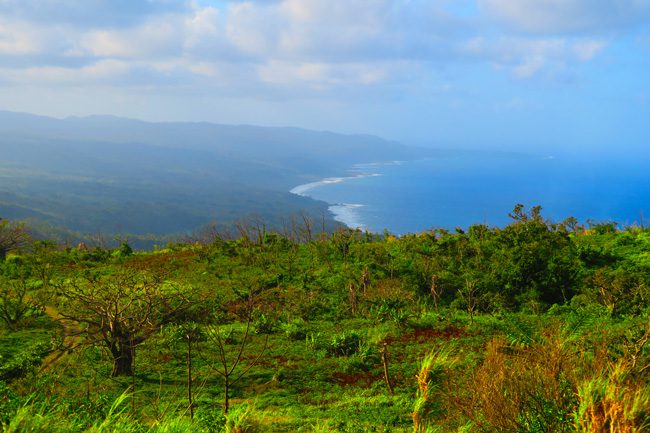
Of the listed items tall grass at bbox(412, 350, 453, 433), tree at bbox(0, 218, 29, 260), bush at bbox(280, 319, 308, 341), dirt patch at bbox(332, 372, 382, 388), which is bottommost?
tree at bbox(0, 218, 29, 260)

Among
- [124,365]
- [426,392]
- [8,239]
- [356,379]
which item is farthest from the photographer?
[8,239]

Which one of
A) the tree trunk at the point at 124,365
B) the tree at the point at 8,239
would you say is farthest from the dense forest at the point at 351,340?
the tree at the point at 8,239

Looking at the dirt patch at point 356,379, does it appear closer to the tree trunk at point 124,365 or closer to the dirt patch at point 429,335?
the dirt patch at point 429,335

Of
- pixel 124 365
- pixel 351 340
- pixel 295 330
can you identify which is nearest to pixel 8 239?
pixel 124 365

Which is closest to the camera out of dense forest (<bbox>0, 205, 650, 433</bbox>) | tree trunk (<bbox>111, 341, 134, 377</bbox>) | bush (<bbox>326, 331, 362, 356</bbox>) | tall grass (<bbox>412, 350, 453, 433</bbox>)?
dense forest (<bbox>0, 205, 650, 433</bbox>)

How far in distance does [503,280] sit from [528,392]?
54.7 feet

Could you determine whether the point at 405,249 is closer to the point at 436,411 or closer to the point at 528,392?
the point at 436,411

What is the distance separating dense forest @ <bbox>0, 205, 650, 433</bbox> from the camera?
279 inches

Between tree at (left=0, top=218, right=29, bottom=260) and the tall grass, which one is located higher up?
the tall grass

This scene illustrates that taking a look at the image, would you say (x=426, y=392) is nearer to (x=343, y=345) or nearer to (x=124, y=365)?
(x=343, y=345)

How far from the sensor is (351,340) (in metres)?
15.5

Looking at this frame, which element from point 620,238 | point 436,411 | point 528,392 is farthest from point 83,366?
point 620,238

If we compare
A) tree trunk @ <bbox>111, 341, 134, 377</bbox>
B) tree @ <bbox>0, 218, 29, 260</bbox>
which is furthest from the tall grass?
tree @ <bbox>0, 218, 29, 260</bbox>

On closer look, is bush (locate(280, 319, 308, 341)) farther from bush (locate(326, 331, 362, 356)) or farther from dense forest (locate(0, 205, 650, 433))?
bush (locate(326, 331, 362, 356))
